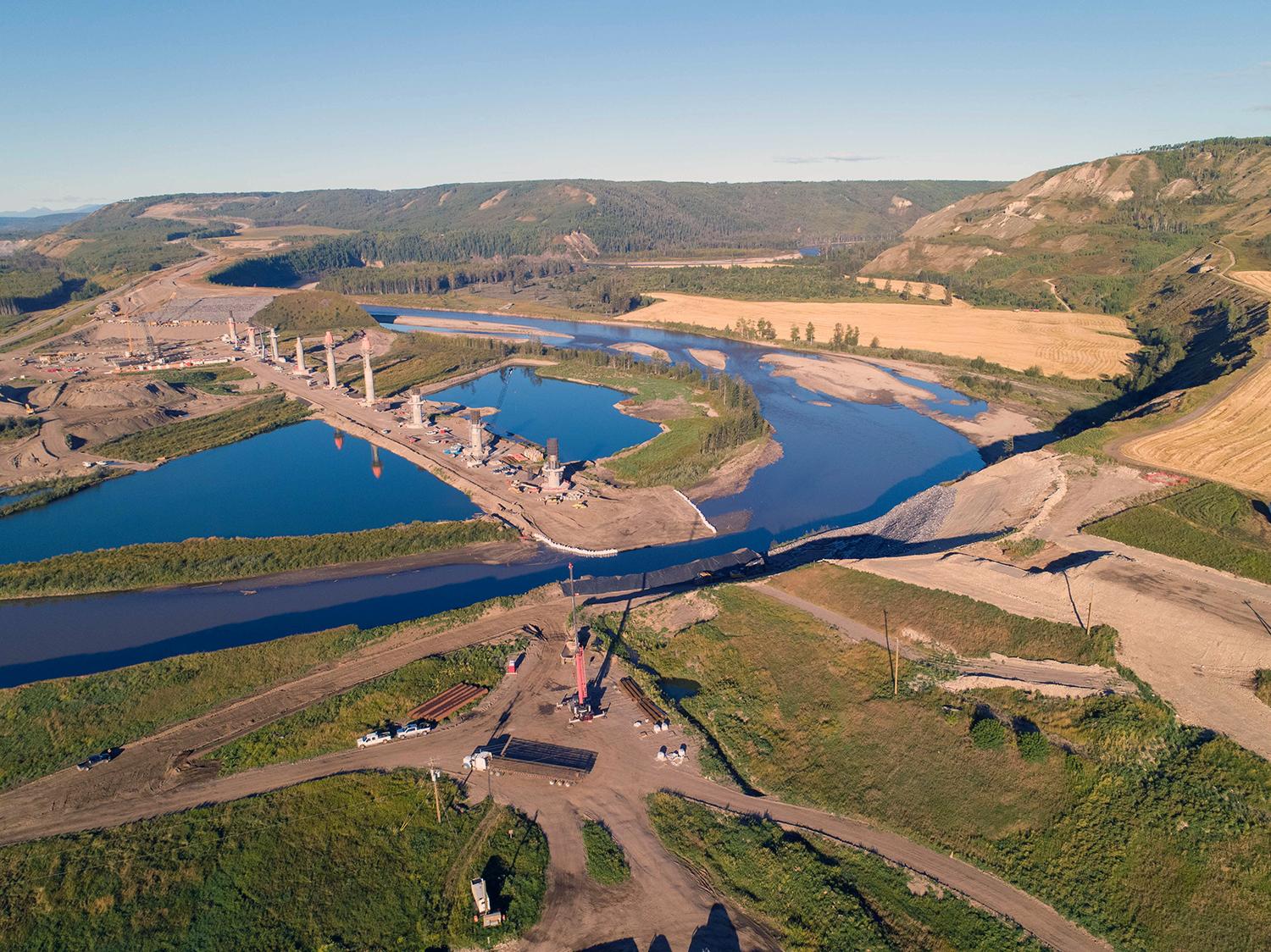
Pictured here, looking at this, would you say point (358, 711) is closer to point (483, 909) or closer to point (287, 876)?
point (287, 876)

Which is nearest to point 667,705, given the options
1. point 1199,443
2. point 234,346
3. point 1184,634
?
point 1184,634

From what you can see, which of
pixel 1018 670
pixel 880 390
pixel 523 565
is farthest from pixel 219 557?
pixel 880 390

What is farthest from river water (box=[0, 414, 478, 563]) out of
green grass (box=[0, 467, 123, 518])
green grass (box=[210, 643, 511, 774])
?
green grass (box=[210, 643, 511, 774])

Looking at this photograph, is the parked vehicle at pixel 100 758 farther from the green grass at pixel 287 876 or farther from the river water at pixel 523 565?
the river water at pixel 523 565

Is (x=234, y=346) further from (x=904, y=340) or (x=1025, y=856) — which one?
(x=1025, y=856)

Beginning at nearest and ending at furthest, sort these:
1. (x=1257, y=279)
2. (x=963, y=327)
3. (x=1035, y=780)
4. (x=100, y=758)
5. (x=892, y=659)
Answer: (x=1035, y=780) → (x=100, y=758) → (x=892, y=659) → (x=1257, y=279) → (x=963, y=327)

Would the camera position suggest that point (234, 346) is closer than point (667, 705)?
No

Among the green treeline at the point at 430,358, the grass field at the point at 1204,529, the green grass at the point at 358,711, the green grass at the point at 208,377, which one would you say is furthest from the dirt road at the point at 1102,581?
the green grass at the point at 208,377
